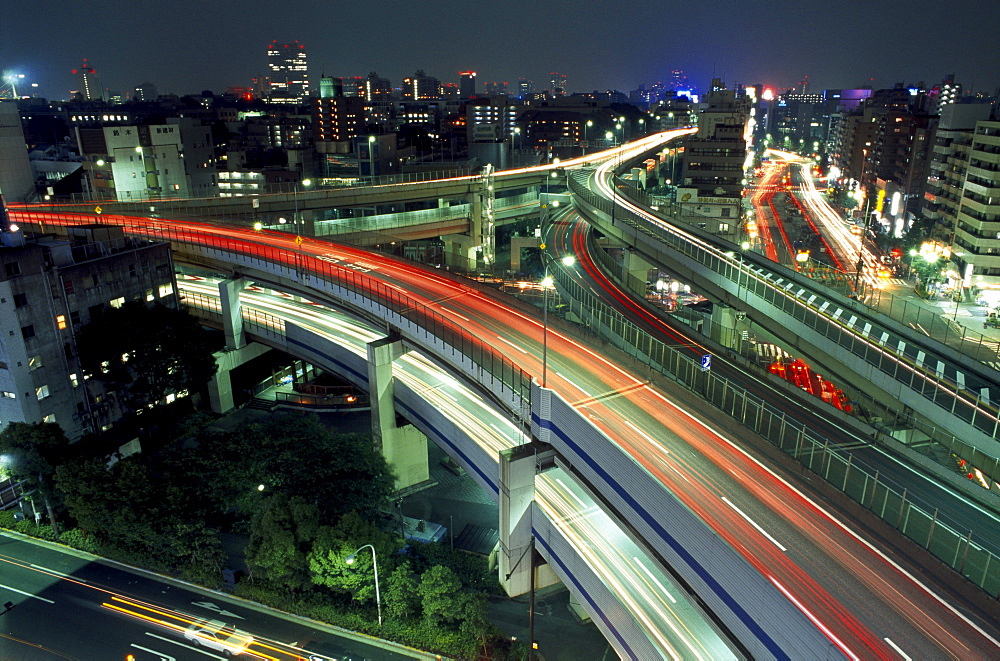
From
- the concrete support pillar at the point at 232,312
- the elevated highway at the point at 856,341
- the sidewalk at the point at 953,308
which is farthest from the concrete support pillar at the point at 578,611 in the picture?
the sidewalk at the point at 953,308

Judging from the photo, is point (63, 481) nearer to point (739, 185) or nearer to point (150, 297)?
point (150, 297)

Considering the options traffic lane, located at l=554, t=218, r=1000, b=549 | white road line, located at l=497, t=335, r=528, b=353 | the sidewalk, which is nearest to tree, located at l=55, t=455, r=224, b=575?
white road line, located at l=497, t=335, r=528, b=353

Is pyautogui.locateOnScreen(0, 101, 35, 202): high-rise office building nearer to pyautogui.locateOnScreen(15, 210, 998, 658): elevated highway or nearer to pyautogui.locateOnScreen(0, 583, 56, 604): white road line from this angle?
pyautogui.locateOnScreen(0, 583, 56, 604): white road line

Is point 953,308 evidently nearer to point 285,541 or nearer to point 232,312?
point 285,541

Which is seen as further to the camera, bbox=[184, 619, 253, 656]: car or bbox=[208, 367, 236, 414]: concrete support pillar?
bbox=[208, 367, 236, 414]: concrete support pillar

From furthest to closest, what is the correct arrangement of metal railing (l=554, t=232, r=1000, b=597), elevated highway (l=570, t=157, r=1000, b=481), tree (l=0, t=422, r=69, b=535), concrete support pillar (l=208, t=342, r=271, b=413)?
concrete support pillar (l=208, t=342, r=271, b=413) < tree (l=0, t=422, r=69, b=535) < elevated highway (l=570, t=157, r=1000, b=481) < metal railing (l=554, t=232, r=1000, b=597)

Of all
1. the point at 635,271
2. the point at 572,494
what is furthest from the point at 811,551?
the point at 635,271
